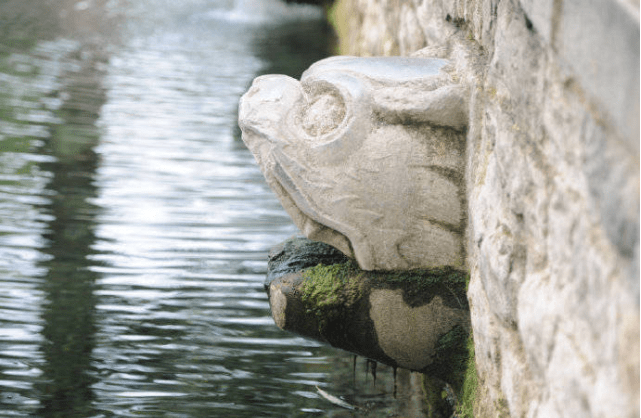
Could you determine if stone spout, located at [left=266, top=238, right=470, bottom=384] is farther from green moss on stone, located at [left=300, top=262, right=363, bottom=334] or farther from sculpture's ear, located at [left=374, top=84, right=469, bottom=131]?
sculpture's ear, located at [left=374, top=84, right=469, bottom=131]

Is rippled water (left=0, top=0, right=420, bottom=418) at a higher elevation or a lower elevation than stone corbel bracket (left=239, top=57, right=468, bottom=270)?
lower

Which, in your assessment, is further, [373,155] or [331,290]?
[331,290]

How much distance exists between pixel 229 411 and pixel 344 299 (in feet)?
1.70

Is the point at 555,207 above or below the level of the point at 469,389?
above

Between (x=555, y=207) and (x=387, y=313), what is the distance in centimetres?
93

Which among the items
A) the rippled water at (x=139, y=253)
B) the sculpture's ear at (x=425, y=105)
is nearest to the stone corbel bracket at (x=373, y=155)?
the sculpture's ear at (x=425, y=105)

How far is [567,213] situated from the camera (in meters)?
1.12

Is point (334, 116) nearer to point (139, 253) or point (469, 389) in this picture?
point (469, 389)

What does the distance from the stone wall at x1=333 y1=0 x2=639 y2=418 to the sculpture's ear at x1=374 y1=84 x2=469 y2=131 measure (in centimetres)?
4

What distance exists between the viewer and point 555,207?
1.18 m

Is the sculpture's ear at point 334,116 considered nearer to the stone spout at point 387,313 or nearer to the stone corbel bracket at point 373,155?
the stone corbel bracket at point 373,155

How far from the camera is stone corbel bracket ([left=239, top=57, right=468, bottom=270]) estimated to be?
1935 mm

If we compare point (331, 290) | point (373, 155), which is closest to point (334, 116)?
point (373, 155)

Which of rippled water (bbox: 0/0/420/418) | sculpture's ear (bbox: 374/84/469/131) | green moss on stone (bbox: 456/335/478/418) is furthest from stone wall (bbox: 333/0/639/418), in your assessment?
rippled water (bbox: 0/0/420/418)
